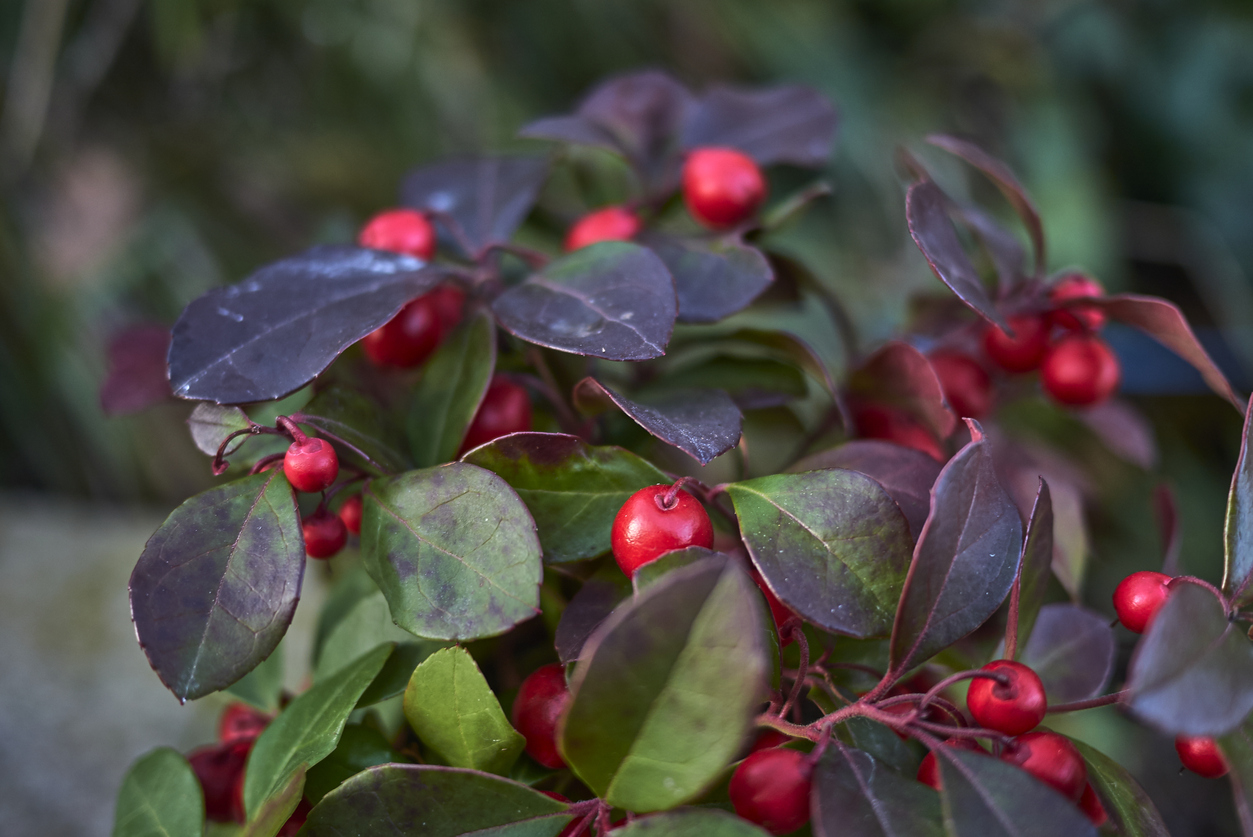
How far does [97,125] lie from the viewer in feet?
5.18

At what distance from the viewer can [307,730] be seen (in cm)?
35

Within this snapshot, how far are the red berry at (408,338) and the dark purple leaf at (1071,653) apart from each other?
36 cm

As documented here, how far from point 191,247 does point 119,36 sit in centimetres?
39

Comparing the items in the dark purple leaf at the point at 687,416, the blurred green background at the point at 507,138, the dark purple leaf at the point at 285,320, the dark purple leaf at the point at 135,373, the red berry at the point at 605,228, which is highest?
the dark purple leaf at the point at 285,320

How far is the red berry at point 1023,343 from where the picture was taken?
498mm

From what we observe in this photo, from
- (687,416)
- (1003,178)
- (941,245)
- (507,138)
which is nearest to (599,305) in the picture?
(687,416)

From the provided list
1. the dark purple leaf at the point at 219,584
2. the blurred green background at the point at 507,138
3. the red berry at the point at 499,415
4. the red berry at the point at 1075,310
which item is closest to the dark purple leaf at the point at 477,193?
the red berry at the point at 499,415

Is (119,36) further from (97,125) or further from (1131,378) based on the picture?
(1131,378)

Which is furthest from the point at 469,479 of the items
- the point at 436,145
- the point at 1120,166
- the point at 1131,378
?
the point at 1120,166

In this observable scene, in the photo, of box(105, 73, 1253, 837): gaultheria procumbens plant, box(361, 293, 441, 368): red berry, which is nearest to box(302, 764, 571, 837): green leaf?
box(105, 73, 1253, 837): gaultheria procumbens plant

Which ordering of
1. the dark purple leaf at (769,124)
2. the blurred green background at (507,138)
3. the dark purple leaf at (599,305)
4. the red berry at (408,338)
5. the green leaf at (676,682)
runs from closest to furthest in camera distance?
the green leaf at (676,682) → the dark purple leaf at (599,305) → the red berry at (408,338) → the dark purple leaf at (769,124) → the blurred green background at (507,138)

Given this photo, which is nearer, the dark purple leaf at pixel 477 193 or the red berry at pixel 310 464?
the red berry at pixel 310 464

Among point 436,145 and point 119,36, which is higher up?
point 119,36

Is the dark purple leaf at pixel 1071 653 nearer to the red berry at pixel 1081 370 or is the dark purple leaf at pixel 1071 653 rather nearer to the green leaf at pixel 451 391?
the red berry at pixel 1081 370
